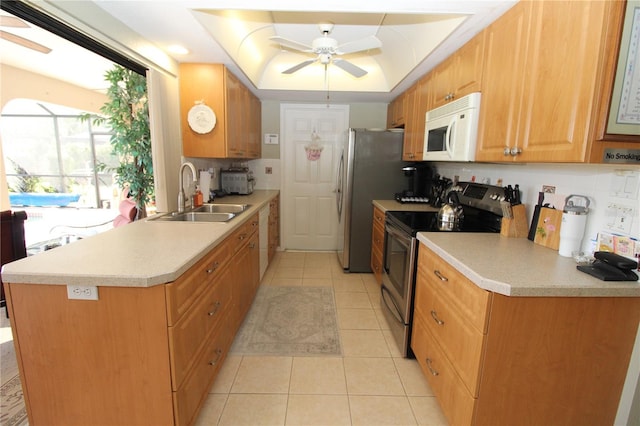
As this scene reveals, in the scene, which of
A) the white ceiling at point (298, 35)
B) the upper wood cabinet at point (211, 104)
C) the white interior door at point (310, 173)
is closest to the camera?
the white ceiling at point (298, 35)

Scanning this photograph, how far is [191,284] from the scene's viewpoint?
135 centimetres

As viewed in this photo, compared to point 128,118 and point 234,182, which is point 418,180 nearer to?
point 234,182

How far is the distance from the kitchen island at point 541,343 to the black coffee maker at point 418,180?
2121 mm

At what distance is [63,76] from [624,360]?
Result: 20.7 ft

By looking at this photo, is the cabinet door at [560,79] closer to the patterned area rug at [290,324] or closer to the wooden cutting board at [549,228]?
the wooden cutting board at [549,228]

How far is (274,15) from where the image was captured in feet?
8.03

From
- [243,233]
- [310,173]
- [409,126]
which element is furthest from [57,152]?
[409,126]

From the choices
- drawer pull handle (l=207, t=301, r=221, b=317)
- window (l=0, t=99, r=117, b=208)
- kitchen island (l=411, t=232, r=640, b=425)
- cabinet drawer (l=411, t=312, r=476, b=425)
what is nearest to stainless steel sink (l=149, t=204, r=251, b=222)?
drawer pull handle (l=207, t=301, r=221, b=317)

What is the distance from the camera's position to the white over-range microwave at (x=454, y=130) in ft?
6.09

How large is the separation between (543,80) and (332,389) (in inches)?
77.0

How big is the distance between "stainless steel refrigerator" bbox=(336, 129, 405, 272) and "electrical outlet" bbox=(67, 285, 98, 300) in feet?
8.73

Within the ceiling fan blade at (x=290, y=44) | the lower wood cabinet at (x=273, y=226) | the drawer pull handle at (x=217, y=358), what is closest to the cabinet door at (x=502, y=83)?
the ceiling fan blade at (x=290, y=44)

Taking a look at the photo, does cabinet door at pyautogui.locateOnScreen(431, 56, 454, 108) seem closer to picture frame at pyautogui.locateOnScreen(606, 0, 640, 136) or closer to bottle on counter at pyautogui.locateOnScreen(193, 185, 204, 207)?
picture frame at pyautogui.locateOnScreen(606, 0, 640, 136)

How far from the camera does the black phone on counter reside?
114cm
